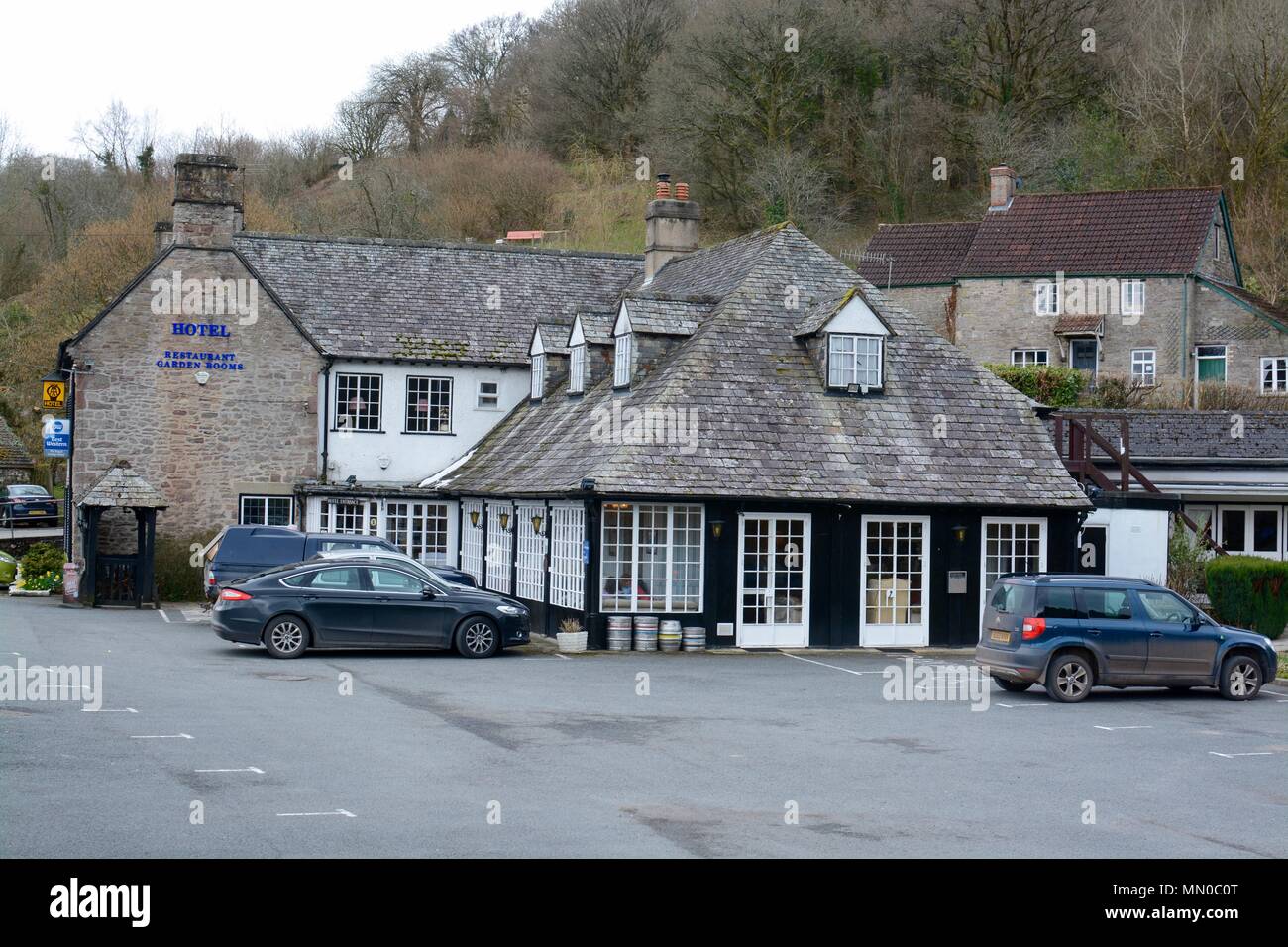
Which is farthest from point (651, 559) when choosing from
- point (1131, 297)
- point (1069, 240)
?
point (1069, 240)

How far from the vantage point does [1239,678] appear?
20.8m

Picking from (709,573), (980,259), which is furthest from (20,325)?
(709,573)

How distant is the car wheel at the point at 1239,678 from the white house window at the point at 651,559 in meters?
9.22

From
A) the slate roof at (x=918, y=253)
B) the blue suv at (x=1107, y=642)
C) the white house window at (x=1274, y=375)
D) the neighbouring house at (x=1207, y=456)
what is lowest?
the blue suv at (x=1107, y=642)

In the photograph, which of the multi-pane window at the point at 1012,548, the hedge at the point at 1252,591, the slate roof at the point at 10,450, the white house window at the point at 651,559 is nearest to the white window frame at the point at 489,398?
the white house window at the point at 651,559

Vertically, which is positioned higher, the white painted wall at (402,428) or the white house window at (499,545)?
the white painted wall at (402,428)

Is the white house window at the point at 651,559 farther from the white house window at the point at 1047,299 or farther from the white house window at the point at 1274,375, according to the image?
the white house window at the point at 1047,299

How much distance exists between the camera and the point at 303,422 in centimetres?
3675

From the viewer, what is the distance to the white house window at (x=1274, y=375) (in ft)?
158

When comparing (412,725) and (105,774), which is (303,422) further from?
(105,774)

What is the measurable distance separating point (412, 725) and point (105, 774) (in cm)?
425

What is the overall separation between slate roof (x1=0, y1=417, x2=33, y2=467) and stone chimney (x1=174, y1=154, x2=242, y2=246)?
32825 mm

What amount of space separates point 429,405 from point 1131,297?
25701 mm

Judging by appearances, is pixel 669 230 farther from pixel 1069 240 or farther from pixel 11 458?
pixel 11 458
